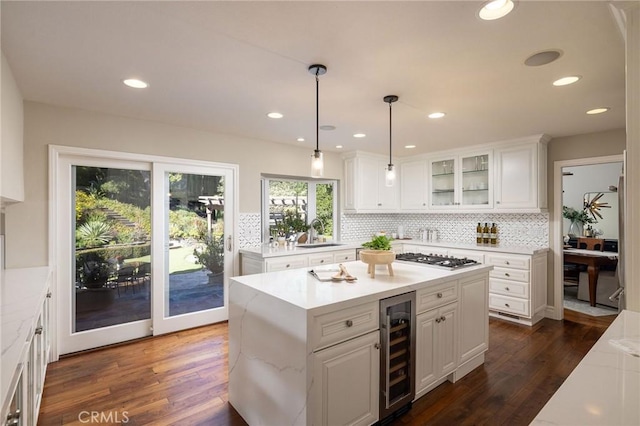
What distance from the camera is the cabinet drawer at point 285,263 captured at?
12.3 ft

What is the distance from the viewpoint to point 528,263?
387 centimetres

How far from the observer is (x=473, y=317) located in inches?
107

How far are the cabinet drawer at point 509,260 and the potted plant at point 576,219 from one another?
372 centimetres

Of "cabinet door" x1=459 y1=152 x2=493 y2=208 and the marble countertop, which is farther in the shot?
"cabinet door" x1=459 y1=152 x2=493 y2=208

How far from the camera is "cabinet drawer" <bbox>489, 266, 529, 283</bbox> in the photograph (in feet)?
12.8

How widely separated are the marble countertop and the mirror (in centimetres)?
863

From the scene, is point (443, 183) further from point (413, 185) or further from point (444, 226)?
point (444, 226)

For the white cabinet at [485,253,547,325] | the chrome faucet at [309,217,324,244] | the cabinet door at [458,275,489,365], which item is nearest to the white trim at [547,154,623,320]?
the white cabinet at [485,253,547,325]

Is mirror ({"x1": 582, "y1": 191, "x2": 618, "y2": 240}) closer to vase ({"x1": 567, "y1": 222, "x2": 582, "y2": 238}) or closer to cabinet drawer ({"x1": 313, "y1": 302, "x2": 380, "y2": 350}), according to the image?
vase ({"x1": 567, "y1": 222, "x2": 582, "y2": 238})

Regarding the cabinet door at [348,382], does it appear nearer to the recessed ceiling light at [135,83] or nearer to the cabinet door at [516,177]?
the recessed ceiling light at [135,83]

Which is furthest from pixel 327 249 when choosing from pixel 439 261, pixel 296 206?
pixel 439 261

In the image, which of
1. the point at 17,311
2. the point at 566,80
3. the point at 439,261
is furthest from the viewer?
the point at 439,261

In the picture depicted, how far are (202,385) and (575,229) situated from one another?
7669 mm

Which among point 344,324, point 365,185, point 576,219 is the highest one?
point 365,185
